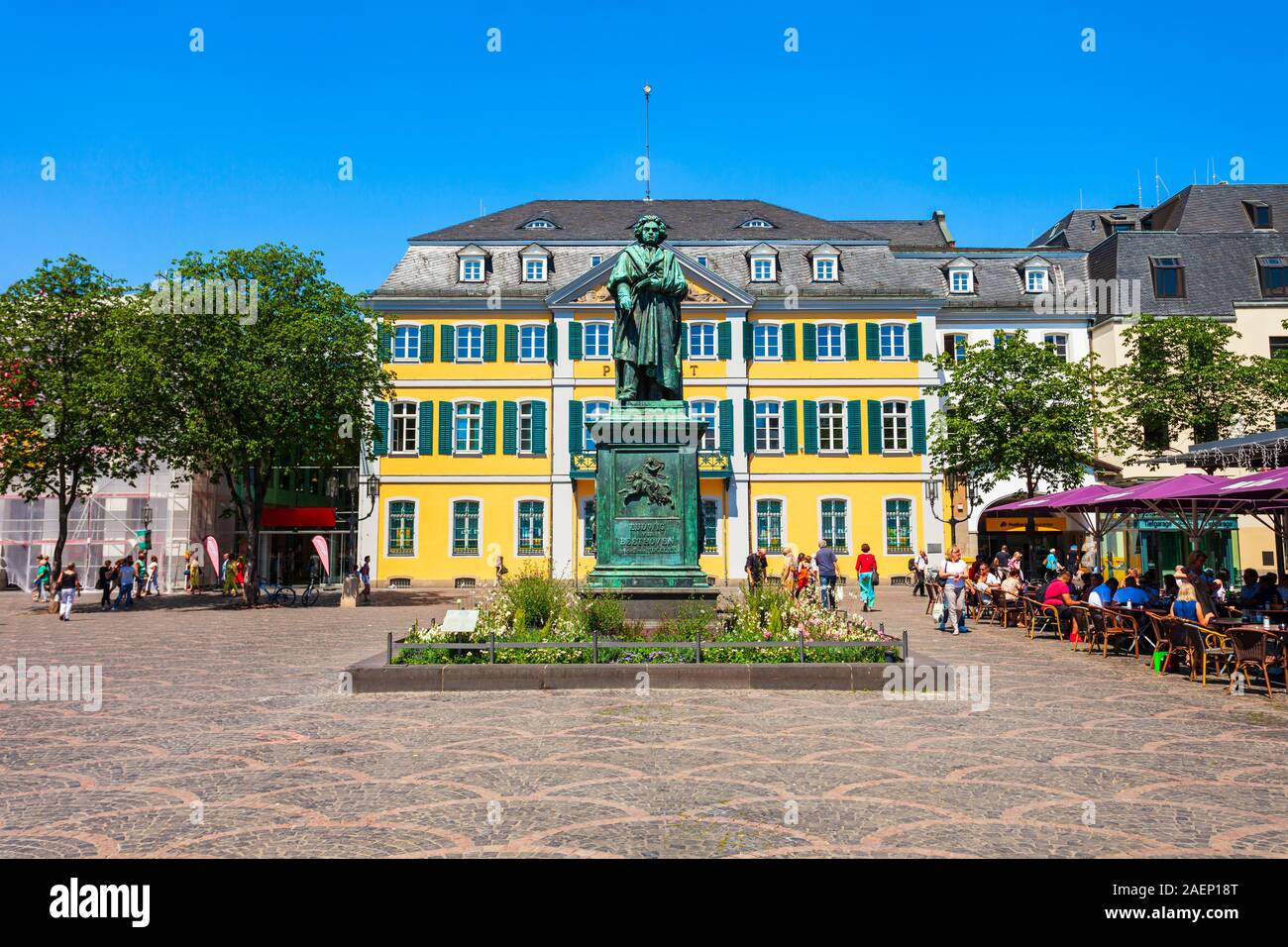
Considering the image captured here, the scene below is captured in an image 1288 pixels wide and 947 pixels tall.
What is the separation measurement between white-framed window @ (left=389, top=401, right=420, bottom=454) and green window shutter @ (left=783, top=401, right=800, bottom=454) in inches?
532

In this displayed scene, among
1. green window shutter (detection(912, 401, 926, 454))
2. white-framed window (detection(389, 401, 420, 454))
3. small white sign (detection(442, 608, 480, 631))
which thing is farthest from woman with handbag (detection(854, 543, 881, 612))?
white-framed window (detection(389, 401, 420, 454))

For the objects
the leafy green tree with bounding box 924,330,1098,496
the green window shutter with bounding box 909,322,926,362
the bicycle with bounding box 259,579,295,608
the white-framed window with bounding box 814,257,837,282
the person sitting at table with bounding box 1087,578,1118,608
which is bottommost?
the bicycle with bounding box 259,579,295,608

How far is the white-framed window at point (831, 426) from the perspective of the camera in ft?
119

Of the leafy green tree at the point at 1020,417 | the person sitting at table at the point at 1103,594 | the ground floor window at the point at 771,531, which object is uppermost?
the leafy green tree at the point at 1020,417

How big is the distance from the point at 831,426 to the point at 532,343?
1152 cm

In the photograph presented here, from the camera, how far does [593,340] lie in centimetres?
3644

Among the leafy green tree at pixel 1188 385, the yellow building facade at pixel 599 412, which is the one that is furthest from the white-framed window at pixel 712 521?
the leafy green tree at pixel 1188 385

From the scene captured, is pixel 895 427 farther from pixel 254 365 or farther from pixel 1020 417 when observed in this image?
pixel 254 365

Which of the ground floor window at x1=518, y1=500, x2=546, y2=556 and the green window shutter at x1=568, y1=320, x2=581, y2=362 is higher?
the green window shutter at x1=568, y1=320, x2=581, y2=362

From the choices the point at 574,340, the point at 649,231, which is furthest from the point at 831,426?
the point at 649,231

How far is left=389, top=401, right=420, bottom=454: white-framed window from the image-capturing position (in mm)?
36281

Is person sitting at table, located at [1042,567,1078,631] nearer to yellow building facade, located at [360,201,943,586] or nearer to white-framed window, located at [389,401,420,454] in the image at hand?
yellow building facade, located at [360,201,943,586]

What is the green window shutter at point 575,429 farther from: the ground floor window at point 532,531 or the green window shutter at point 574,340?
the ground floor window at point 532,531

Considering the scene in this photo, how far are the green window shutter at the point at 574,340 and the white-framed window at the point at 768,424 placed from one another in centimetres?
693
